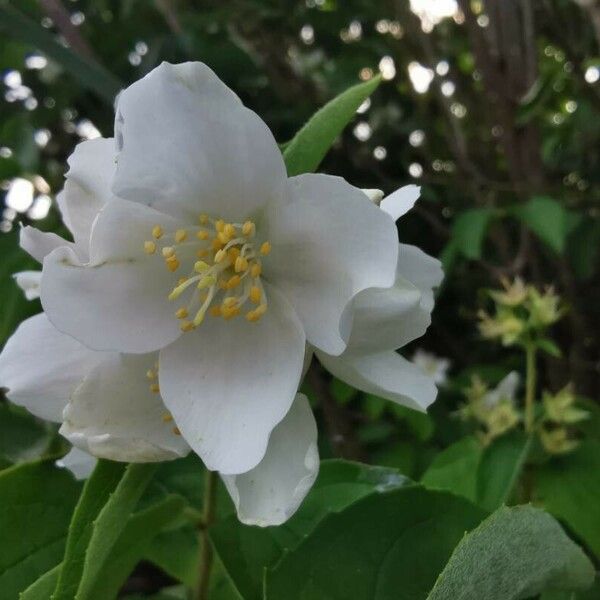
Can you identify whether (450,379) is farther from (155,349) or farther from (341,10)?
(155,349)

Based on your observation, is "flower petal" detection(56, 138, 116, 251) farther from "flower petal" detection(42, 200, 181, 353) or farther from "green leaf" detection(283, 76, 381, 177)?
"green leaf" detection(283, 76, 381, 177)

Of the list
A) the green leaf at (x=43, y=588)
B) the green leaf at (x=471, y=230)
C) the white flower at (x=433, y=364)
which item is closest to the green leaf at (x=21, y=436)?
the green leaf at (x=43, y=588)

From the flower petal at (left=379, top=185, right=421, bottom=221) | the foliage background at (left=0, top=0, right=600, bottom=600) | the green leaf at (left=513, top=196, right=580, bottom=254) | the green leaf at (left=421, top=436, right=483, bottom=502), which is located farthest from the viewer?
the foliage background at (left=0, top=0, right=600, bottom=600)

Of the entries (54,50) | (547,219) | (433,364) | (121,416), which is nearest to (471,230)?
(547,219)

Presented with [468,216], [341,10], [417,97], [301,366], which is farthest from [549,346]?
[341,10]

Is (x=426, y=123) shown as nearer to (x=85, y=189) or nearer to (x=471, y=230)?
(x=471, y=230)

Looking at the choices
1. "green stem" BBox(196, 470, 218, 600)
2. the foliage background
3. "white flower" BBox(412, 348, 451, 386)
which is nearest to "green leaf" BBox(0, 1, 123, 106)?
the foliage background
